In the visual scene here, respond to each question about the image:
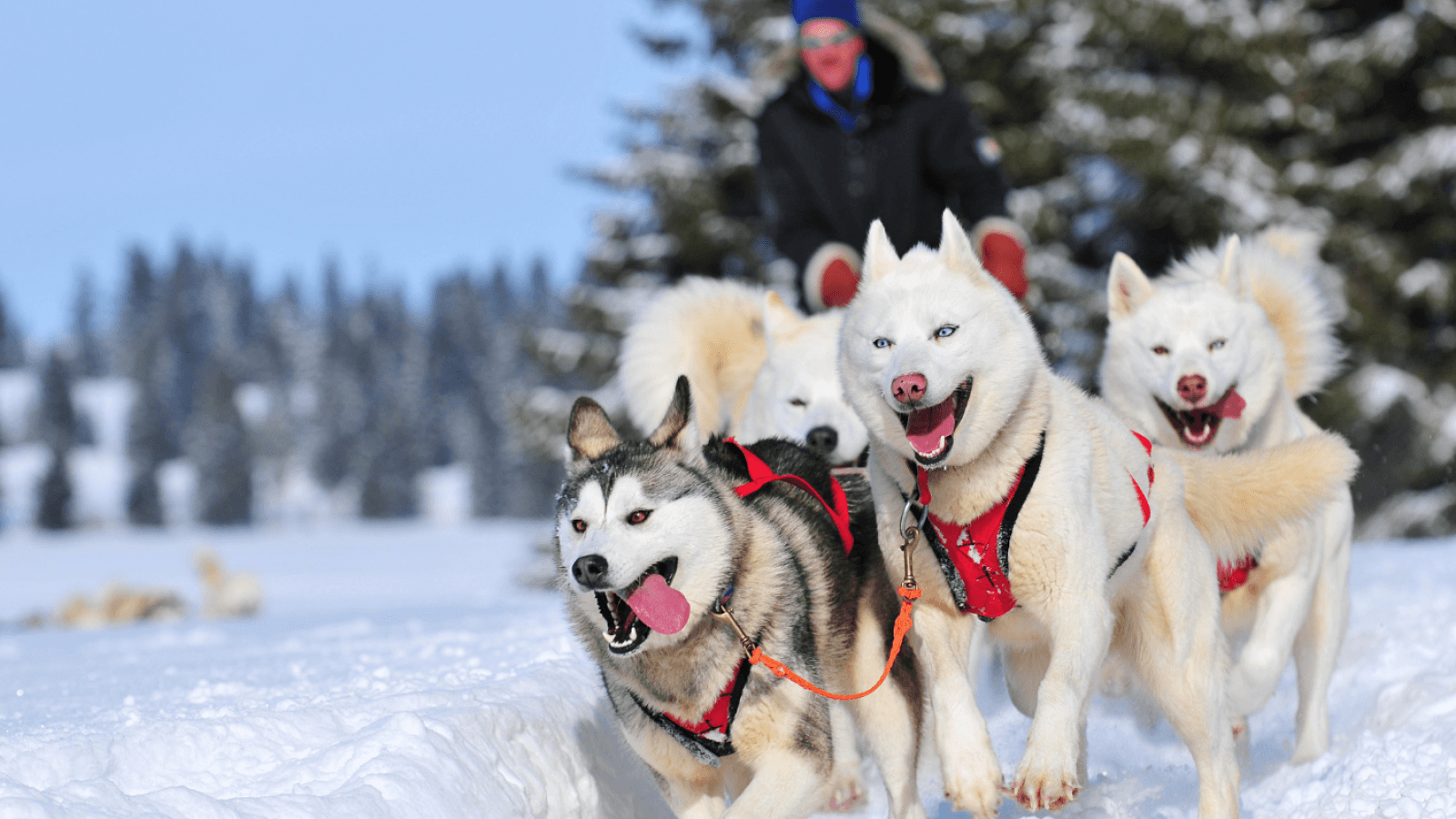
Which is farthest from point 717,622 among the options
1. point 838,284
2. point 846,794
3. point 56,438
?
point 56,438

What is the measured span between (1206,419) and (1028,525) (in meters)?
1.74

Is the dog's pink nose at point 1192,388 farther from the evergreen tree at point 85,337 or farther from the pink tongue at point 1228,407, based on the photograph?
the evergreen tree at point 85,337

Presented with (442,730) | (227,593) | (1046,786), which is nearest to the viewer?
(1046,786)

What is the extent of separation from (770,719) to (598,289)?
15410mm

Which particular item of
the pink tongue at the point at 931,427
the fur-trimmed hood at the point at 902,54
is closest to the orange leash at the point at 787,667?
the pink tongue at the point at 931,427

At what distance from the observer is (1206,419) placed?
4.21 metres

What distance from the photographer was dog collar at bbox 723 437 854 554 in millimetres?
3260

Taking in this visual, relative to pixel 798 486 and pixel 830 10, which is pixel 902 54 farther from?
pixel 798 486

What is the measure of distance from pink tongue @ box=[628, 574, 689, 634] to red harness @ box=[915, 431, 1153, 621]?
62 cm

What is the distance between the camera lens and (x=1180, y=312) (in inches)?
166

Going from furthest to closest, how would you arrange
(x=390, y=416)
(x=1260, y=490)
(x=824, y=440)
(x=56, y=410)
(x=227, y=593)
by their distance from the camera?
(x=390, y=416), (x=56, y=410), (x=227, y=593), (x=824, y=440), (x=1260, y=490)

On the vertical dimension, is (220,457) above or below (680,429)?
below

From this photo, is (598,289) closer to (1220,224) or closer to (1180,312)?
(1220,224)

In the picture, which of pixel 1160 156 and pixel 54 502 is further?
pixel 54 502
